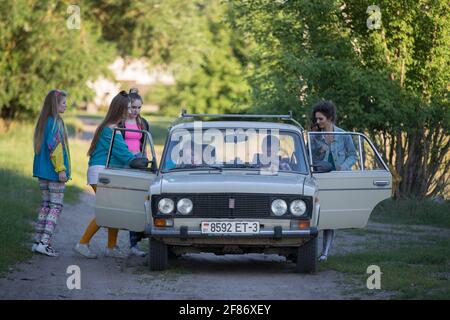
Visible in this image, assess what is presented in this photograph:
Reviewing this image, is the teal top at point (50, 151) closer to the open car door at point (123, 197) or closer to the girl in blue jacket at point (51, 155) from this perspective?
the girl in blue jacket at point (51, 155)

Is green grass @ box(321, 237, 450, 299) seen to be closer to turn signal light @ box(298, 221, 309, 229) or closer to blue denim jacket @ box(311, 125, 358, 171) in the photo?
turn signal light @ box(298, 221, 309, 229)

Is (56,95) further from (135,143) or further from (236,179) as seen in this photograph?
(236,179)

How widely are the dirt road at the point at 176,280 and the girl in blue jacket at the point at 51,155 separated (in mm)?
623

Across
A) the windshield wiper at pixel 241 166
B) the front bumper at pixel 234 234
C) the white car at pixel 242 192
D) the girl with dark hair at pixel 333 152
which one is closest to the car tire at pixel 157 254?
the white car at pixel 242 192

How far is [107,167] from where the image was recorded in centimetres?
1245

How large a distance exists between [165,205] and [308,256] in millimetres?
1539

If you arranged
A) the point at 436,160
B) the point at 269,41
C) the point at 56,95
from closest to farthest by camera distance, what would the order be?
1. the point at 56,95
2. the point at 436,160
3. the point at 269,41

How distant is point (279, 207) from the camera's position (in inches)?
438

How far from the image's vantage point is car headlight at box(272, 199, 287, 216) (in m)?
11.1

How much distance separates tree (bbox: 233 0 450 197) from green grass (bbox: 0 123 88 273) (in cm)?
498

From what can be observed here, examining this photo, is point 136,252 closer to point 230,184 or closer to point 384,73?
point 230,184

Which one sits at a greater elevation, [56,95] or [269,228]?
[56,95]
